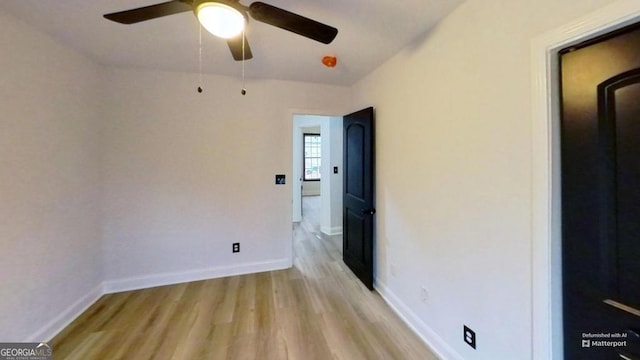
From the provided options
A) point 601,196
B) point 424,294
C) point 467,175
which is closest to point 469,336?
point 424,294

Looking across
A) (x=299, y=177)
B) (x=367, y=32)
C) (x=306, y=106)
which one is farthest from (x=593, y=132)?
(x=299, y=177)

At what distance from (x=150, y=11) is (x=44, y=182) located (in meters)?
1.68

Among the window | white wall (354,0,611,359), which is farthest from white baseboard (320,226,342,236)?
the window

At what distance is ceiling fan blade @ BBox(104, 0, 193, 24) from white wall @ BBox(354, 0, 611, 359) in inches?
63.4

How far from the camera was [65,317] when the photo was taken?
2.27 metres

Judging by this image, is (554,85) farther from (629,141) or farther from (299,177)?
(299,177)

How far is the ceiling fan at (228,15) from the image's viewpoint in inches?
48.0

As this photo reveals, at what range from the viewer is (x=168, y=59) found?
2.62 metres

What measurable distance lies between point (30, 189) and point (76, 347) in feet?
3.95

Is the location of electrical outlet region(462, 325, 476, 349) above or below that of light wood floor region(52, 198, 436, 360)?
above

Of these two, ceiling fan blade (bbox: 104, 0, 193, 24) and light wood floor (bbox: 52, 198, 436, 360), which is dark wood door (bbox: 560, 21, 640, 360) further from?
ceiling fan blade (bbox: 104, 0, 193, 24)

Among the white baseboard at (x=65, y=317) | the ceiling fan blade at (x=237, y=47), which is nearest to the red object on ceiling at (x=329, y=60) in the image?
the ceiling fan blade at (x=237, y=47)

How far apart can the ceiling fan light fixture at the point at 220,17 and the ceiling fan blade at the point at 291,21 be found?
0.30ft

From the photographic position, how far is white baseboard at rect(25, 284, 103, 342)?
203 cm
